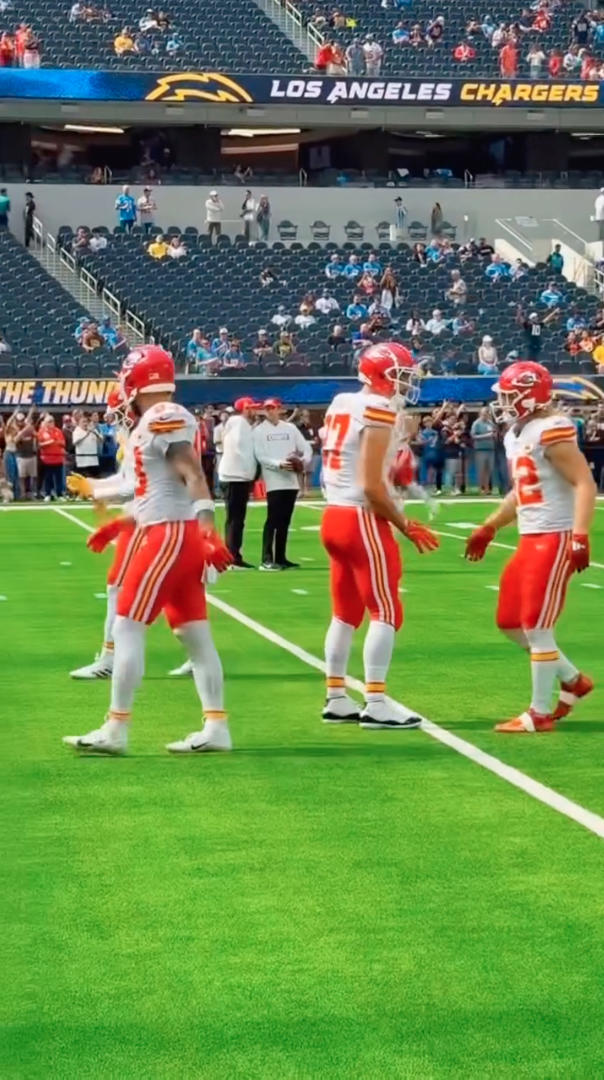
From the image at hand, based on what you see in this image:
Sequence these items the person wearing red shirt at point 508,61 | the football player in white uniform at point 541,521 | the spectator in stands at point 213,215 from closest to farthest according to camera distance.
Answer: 1. the football player in white uniform at point 541,521
2. the spectator in stands at point 213,215
3. the person wearing red shirt at point 508,61

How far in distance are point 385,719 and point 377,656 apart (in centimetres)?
33

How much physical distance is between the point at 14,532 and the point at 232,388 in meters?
10.6

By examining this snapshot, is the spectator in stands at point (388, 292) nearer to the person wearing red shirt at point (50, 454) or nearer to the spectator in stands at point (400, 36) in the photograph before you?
the spectator in stands at point (400, 36)

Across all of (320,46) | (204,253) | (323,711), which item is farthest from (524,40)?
(323,711)

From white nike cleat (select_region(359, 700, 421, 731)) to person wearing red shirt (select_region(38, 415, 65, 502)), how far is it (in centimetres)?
2279

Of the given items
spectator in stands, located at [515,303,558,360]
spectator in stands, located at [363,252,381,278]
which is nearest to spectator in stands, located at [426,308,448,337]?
spectator in stands, located at [515,303,558,360]

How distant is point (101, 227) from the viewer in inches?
1737

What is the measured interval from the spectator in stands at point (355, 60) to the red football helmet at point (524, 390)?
40.0m

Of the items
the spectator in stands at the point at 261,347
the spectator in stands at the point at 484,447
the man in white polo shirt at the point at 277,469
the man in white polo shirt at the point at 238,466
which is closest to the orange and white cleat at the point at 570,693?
the man in white polo shirt at the point at 277,469

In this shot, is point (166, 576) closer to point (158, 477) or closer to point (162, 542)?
point (162, 542)

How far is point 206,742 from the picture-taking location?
8734mm

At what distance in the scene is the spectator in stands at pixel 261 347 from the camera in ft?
121

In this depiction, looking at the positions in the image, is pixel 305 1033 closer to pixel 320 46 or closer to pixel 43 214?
pixel 43 214

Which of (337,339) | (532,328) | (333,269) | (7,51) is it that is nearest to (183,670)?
(337,339)
